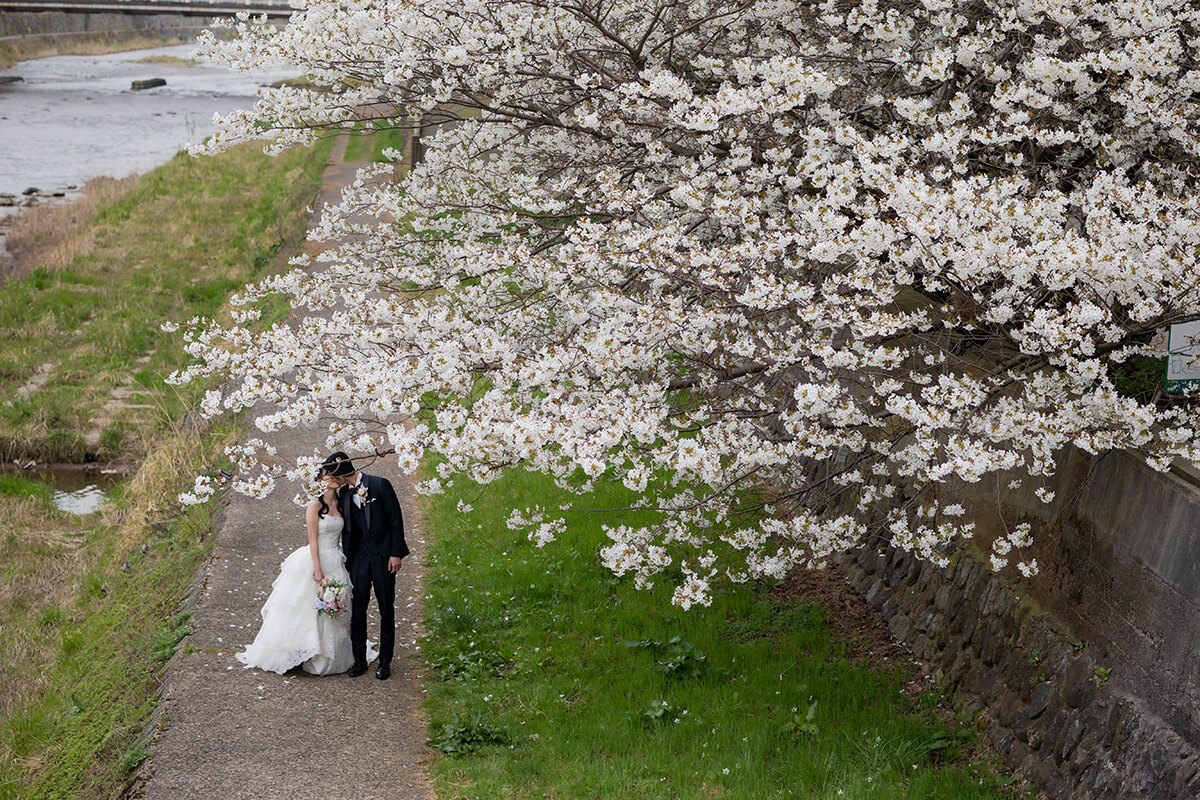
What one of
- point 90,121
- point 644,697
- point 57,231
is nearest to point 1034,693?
point 644,697

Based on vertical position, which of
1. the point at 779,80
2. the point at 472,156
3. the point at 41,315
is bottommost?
the point at 41,315

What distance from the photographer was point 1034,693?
6176 millimetres

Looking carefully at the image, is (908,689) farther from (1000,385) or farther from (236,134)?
(236,134)

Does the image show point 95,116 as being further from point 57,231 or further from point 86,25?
point 86,25

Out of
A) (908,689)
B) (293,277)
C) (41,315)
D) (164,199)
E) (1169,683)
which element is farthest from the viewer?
(164,199)

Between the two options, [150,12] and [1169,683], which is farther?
[150,12]

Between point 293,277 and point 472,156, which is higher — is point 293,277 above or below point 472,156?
below

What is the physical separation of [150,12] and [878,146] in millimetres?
56388

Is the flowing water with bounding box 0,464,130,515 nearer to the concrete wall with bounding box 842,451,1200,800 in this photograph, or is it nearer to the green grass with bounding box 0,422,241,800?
the green grass with bounding box 0,422,241,800

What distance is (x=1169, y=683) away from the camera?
520 cm

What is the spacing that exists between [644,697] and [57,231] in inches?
908

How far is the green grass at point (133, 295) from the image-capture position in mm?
14852

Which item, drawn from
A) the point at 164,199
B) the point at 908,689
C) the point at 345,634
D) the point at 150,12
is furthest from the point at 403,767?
the point at 150,12

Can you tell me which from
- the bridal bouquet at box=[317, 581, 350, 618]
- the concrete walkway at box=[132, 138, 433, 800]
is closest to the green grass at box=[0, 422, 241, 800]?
the concrete walkway at box=[132, 138, 433, 800]
